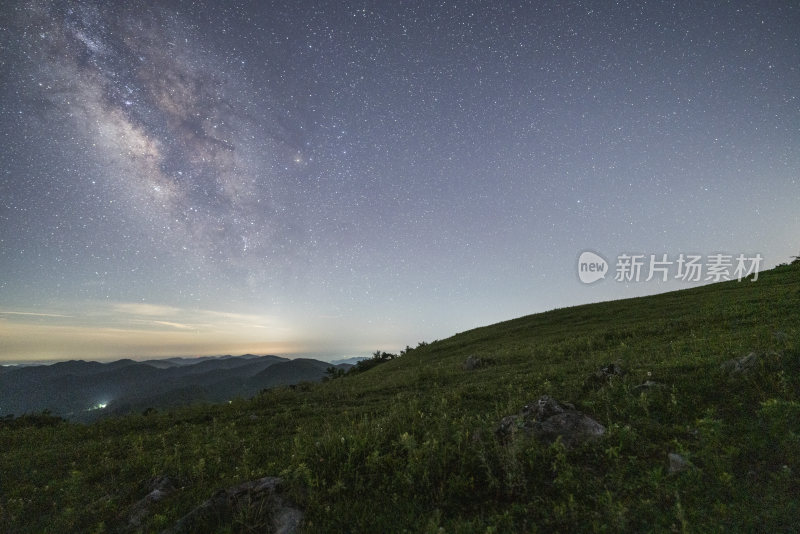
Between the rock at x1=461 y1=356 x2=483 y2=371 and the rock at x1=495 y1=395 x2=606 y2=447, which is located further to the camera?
the rock at x1=461 y1=356 x2=483 y2=371

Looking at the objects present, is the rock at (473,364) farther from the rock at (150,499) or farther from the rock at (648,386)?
the rock at (150,499)

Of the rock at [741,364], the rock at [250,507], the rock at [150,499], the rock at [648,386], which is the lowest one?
the rock at [150,499]

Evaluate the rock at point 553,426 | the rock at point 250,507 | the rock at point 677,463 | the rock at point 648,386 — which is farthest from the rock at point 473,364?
the rock at point 250,507

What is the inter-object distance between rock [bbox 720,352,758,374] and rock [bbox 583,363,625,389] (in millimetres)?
2475

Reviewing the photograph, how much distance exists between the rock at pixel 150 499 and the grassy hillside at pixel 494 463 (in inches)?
5.1

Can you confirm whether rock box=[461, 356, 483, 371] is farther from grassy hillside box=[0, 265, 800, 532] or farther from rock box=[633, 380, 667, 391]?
rock box=[633, 380, 667, 391]

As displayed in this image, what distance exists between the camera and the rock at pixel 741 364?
9.01 meters

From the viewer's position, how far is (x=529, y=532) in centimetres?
505

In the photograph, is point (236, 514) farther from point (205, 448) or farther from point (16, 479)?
point (16, 479)

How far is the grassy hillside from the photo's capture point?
530cm

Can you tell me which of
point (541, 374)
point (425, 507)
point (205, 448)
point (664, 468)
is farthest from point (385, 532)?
point (541, 374)

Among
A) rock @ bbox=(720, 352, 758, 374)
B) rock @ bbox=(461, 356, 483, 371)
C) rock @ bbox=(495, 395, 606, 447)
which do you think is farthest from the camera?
rock @ bbox=(461, 356, 483, 371)

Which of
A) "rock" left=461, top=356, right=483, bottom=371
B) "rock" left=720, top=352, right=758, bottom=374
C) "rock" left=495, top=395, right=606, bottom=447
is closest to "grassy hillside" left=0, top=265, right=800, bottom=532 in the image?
"rock" left=720, top=352, right=758, bottom=374

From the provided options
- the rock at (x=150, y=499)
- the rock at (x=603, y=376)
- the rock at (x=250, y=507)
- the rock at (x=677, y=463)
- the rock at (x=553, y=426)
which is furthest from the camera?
the rock at (x=603, y=376)
